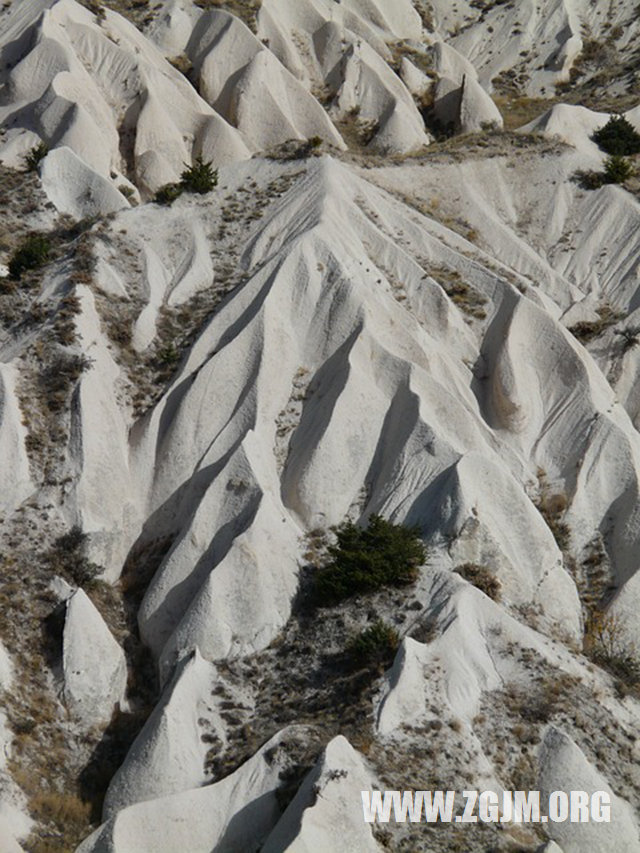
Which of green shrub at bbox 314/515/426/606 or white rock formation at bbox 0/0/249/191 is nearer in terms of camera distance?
green shrub at bbox 314/515/426/606

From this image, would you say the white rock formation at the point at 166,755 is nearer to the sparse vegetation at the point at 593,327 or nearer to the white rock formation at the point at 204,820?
the white rock formation at the point at 204,820

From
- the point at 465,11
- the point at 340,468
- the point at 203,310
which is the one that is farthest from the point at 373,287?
the point at 465,11

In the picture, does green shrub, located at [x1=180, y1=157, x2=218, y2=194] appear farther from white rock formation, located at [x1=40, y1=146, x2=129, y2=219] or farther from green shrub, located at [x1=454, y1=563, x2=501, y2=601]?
green shrub, located at [x1=454, y1=563, x2=501, y2=601]

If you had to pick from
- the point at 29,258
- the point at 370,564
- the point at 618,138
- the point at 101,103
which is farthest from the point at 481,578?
the point at 101,103

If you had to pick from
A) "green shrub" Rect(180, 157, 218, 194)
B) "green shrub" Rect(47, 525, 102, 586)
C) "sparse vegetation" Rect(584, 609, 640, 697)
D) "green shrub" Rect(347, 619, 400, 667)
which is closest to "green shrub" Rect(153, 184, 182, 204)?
"green shrub" Rect(180, 157, 218, 194)

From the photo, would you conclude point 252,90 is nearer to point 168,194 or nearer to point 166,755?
point 168,194

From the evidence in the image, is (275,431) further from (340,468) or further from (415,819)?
(415,819)

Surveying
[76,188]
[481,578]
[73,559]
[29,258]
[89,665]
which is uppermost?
[76,188]
